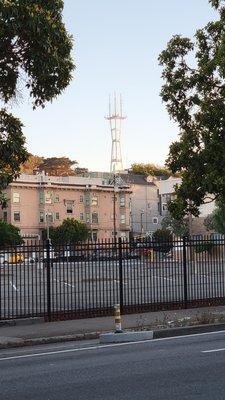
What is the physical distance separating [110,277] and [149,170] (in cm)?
13186

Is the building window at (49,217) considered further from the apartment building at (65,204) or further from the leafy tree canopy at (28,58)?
the leafy tree canopy at (28,58)

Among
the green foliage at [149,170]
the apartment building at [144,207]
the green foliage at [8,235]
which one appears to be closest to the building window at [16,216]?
the green foliage at [8,235]

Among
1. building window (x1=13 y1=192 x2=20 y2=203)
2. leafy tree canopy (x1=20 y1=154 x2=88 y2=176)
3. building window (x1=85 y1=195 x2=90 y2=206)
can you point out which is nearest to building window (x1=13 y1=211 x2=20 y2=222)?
building window (x1=13 y1=192 x2=20 y2=203)

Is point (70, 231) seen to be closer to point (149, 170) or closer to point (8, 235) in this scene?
point (8, 235)

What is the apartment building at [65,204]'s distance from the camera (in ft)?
343

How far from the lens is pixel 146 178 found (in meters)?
136

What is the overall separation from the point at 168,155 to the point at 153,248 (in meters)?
3.86

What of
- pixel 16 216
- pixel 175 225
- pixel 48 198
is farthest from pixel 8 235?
pixel 175 225

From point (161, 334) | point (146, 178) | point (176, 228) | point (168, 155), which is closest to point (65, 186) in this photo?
point (176, 228)

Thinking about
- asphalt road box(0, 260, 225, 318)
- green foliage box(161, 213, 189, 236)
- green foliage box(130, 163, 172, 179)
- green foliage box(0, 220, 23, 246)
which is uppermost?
green foliage box(130, 163, 172, 179)

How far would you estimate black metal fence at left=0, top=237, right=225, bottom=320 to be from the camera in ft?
65.2

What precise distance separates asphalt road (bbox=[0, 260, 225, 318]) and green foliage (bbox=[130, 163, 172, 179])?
128 meters

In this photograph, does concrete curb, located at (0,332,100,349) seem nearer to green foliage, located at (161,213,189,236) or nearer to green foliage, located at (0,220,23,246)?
green foliage, located at (0,220,23,246)

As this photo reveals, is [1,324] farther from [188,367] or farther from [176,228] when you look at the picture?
[176,228]
